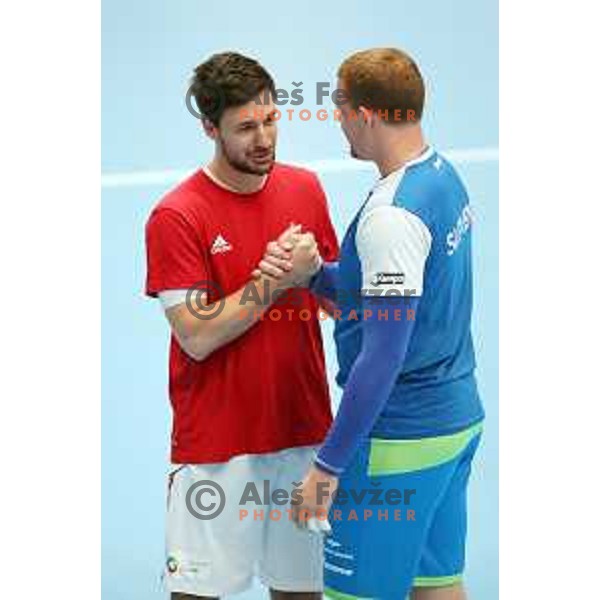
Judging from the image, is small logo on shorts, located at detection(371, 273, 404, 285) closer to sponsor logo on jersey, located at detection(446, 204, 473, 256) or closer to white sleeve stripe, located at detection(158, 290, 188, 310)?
sponsor logo on jersey, located at detection(446, 204, 473, 256)

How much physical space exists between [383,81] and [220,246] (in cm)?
53

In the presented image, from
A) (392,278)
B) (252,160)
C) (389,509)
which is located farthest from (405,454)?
(252,160)

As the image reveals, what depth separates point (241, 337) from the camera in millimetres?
2844

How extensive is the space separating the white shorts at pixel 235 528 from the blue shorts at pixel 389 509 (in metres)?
0.26

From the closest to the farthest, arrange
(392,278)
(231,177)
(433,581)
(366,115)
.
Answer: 1. (392,278)
2. (366,115)
3. (433,581)
4. (231,177)

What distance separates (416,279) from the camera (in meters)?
2.48

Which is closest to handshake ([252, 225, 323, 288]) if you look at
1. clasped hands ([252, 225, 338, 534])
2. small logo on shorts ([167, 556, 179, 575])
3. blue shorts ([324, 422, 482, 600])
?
clasped hands ([252, 225, 338, 534])

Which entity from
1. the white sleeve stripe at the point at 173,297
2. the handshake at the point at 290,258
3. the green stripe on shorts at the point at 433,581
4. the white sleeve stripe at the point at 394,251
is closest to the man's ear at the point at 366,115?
the white sleeve stripe at the point at 394,251

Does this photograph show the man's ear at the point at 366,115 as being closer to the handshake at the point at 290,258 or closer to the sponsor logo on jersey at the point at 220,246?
the handshake at the point at 290,258

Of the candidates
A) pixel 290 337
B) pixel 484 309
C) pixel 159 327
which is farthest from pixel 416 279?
pixel 159 327

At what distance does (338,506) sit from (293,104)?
3.93 ft

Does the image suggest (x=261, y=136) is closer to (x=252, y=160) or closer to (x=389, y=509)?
(x=252, y=160)

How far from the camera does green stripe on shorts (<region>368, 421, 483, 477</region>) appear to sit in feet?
8.57

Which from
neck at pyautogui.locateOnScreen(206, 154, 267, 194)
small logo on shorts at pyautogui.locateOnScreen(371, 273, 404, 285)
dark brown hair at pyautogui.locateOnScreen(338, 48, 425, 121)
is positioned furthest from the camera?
neck at pyautogui.locateOnScreen(206, 154, 267, 194)
